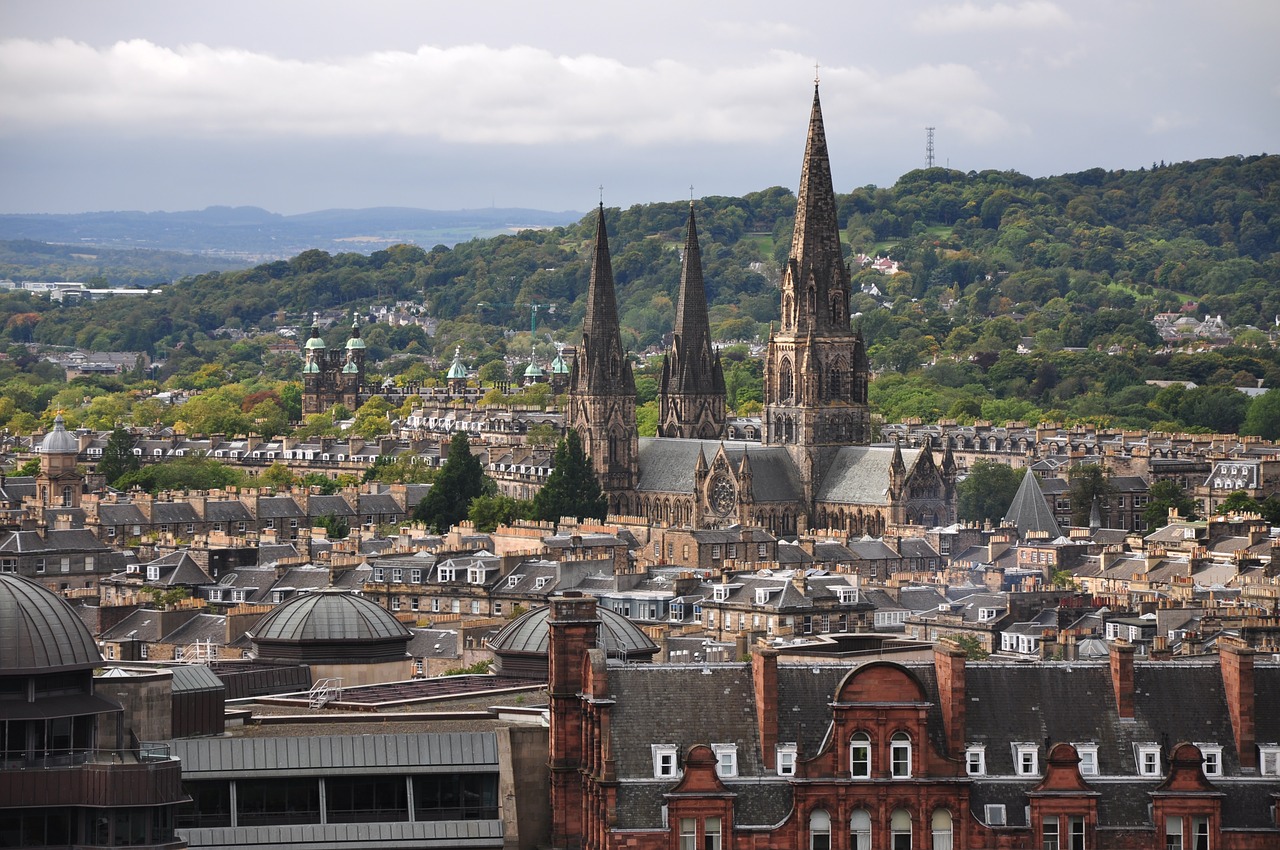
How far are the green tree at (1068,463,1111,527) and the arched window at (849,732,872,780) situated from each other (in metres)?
125

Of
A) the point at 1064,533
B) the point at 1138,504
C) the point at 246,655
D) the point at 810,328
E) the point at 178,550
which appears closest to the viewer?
the point at 246,655

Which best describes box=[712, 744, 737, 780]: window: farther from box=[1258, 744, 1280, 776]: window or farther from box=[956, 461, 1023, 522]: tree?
box=[956, 461, 1023, 522]: tree

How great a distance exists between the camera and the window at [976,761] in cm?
5225

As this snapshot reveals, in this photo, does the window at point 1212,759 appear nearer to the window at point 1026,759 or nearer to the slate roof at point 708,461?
the window at point 1026,759

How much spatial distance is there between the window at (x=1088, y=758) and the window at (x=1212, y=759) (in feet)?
6.03

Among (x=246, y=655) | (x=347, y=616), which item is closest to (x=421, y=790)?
(x=347, y=616)

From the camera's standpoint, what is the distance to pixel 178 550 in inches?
5064

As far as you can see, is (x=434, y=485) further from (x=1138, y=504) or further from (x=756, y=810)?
(x=756, y=810)

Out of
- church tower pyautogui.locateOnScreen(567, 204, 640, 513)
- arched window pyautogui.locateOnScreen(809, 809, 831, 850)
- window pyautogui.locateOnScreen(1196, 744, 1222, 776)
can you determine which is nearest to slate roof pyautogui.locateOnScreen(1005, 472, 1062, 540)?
church tower pyautogui.locateOnScreen(567, 204, 640, 513)

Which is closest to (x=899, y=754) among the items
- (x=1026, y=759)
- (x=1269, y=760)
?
(x=1026, y=759)

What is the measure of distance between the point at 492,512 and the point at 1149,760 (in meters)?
113

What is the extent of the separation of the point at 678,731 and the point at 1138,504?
13859 centimetres

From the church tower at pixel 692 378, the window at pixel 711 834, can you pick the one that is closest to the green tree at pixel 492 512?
the church tower at pixel 692 378

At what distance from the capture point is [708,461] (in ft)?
577
